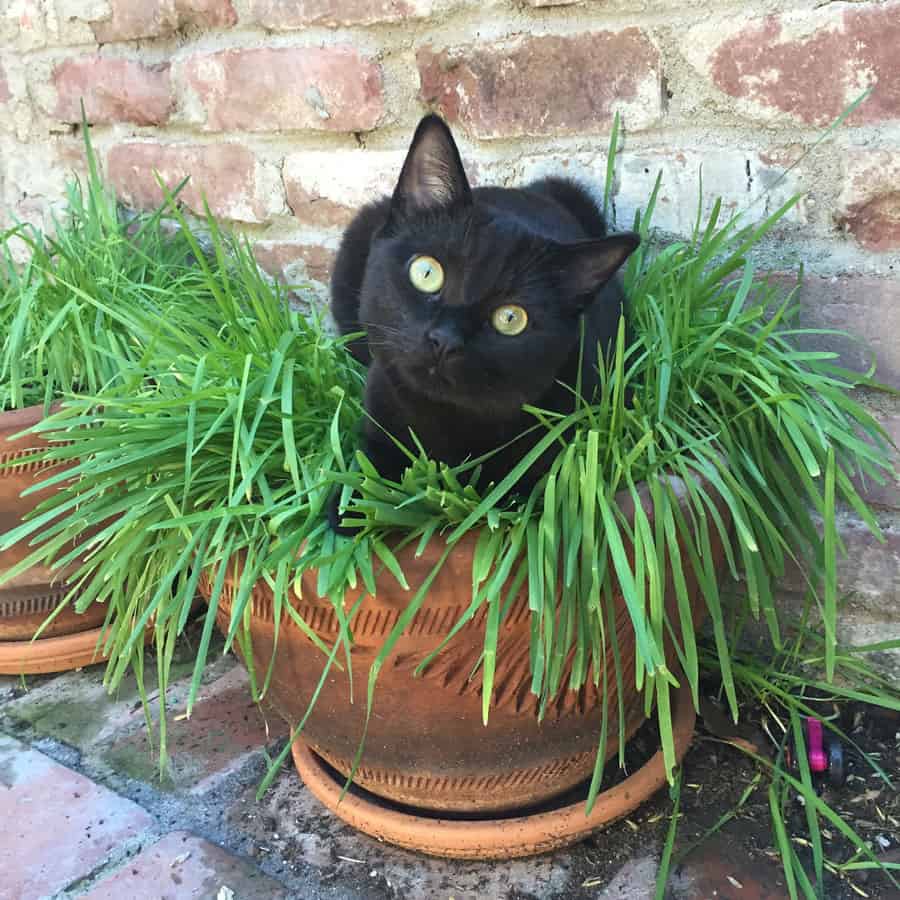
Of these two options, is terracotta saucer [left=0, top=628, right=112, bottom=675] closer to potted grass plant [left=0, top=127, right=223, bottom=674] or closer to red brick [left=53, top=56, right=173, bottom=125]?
potted grass plant [left=0, top=127, right=223, bottom=674]

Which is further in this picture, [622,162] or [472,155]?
[472,155]

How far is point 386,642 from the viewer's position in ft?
2.55

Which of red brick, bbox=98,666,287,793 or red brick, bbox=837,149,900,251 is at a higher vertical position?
red brick, bbox=837,149,900,251

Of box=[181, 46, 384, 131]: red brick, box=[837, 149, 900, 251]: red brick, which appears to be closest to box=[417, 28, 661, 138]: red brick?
box=[181, 46, 384, 131]: red brick

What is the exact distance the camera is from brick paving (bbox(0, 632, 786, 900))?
0.87m

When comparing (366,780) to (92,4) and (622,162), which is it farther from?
(92,4)

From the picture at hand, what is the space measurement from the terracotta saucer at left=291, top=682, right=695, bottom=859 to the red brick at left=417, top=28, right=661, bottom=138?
30.6 inches

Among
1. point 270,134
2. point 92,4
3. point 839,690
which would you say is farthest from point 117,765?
point 92,4

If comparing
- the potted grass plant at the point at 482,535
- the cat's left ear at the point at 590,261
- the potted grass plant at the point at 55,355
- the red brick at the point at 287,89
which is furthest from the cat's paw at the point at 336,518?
the red brick at the point at 287,89

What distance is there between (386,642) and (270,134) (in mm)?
950

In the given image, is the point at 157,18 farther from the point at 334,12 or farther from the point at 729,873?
the point at 729,873

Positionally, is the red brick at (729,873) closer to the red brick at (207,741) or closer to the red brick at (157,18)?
the red brick at (207,741)

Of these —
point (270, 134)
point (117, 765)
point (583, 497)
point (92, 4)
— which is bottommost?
point (117, 765)

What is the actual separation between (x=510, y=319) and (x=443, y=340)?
0.08m
